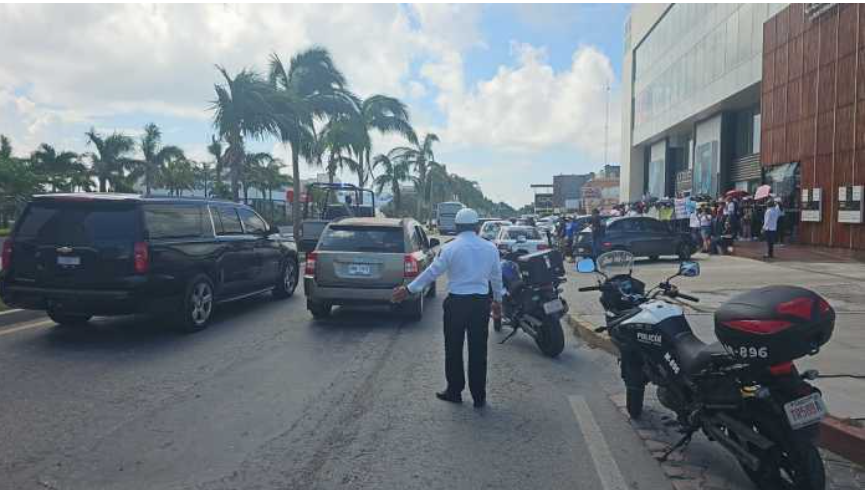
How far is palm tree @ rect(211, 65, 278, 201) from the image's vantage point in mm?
22156

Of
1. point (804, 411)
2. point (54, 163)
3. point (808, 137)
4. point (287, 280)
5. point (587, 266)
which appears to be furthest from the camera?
point (54, 163)

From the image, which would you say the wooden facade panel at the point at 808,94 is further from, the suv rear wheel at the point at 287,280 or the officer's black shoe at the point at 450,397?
the officer's black shoe at the point at 450,397

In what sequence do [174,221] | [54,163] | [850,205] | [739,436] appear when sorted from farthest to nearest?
[54,163] < [850,205] < [174,221] < [739,436]

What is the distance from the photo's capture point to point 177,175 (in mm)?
47531

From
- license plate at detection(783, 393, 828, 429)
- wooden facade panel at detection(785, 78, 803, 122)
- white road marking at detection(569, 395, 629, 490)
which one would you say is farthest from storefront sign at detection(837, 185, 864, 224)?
license plate at detection(783, 393, 828, 429)

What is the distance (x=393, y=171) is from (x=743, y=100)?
25.2 meters

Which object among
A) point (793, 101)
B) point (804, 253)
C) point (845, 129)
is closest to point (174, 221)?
point (804, 253)

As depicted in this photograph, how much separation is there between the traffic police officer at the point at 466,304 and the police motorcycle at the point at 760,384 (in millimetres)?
1657

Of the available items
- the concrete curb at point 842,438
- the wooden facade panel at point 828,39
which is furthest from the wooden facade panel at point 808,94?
the concrete curb at point 842,438

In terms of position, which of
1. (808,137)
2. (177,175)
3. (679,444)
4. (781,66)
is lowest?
(679,444)

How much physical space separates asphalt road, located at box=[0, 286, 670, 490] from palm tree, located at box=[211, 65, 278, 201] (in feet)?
49.3

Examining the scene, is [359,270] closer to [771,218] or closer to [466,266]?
[466,266]

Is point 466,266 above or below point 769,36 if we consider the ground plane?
below

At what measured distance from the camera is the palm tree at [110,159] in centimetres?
4009
